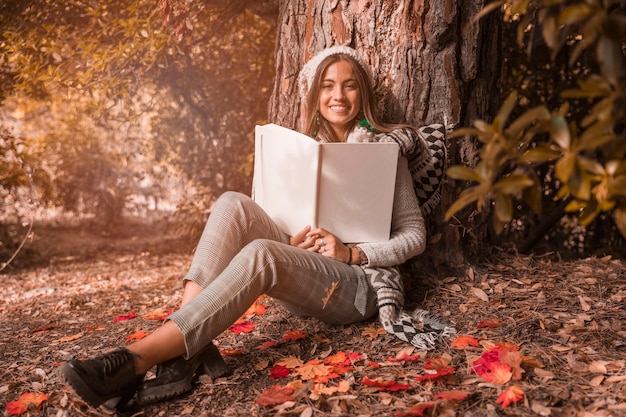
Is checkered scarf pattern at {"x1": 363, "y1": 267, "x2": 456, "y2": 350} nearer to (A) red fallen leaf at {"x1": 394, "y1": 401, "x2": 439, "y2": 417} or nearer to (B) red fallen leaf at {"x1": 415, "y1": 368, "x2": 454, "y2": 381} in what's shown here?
(B) red fallen leaf at {"x1": 415, "y1": 368, "x2": 454, "y2": 381}

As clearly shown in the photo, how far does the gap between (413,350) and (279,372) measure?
21.3 inches

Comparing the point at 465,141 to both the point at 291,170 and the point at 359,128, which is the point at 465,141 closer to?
the point at 359,128

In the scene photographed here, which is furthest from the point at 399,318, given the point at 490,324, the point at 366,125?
the point at 366,125

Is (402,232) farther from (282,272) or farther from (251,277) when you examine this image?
(251,277)

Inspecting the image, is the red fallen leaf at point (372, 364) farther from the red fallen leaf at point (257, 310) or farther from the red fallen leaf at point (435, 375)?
the red fallen leaf at point (257, 310)

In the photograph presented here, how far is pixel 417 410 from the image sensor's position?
177 cm

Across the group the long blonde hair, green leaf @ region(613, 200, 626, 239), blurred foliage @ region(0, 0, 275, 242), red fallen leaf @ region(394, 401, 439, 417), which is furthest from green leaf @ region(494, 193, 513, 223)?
blurred foliage @ region(0, 0, 275, 242)

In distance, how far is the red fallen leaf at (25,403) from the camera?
80.6 inches

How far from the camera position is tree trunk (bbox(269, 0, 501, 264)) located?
9.12 ft

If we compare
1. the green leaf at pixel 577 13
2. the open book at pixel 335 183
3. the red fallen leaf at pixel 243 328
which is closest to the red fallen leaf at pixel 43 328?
the red fallen leaf at pixel 243 328

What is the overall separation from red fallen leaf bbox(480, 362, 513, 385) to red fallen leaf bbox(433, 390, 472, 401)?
127 millimetres

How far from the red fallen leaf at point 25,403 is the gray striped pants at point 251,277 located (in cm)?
61

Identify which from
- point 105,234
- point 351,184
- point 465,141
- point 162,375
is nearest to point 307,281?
point 351,184

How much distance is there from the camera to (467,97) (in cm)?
290
